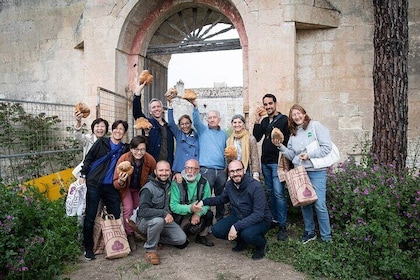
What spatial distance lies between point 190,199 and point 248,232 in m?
0.79

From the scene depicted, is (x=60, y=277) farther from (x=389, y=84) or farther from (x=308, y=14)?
(x=308, y=14)

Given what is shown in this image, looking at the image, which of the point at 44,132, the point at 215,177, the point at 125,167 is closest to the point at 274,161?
the point at 215,177

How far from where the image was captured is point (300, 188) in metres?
3.70

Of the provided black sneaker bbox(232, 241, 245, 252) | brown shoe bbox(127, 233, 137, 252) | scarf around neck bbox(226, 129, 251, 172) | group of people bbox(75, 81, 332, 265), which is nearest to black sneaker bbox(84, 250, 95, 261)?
group of people bbox(75, 81, 332, 265)

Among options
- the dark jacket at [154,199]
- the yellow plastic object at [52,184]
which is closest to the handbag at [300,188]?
the dark jacket at [154,199]

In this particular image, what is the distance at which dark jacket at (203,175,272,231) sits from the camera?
369 centimetres

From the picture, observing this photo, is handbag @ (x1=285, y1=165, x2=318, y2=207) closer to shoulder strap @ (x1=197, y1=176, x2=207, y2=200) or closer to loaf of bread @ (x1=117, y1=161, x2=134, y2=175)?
shoulder strap @ (x1=197, y1=176, x2=207, y2=200)

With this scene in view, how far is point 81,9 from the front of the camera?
298 inches

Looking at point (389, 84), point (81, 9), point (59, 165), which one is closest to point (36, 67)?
point (81, 9)

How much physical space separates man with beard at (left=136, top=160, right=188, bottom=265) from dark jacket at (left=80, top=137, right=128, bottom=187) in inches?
19.0

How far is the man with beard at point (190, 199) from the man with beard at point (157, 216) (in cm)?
11

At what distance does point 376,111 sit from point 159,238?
336 cm

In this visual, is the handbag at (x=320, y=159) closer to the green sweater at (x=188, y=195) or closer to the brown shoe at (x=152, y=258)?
the green sweater at (x=188, y=195)

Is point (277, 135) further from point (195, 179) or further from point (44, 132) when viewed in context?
point (44, 132)
